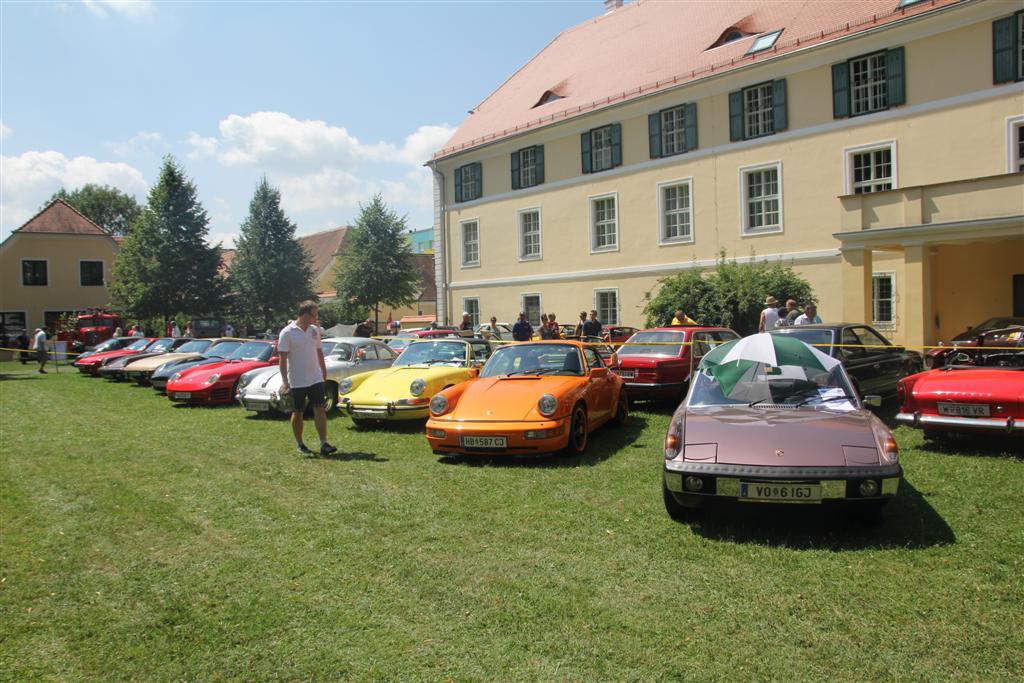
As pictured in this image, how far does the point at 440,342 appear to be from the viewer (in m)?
12.2

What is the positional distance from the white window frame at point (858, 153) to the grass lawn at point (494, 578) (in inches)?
592

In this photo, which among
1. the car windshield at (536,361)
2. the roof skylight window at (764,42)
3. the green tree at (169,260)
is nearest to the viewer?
the car windshield at (536,361)

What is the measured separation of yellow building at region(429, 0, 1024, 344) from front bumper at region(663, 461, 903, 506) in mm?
14492

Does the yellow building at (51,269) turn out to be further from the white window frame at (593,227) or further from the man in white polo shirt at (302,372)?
the man in white polo shirt at (302,372)

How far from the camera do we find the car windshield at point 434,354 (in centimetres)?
1173

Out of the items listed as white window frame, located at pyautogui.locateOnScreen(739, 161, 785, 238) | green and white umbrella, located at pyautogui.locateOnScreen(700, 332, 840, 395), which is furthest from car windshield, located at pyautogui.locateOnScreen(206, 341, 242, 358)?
white window frame, located at pyautogui.locateOnScreen(739, 161, 785, 238)

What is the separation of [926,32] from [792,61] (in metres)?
3.75

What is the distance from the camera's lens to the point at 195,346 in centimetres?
2017

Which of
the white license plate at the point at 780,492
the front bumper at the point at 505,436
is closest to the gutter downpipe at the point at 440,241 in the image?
the front bumper at the point at 505,436

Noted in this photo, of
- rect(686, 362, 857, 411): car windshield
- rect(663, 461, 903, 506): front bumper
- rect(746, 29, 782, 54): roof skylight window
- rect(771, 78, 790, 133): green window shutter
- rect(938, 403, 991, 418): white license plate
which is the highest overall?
rect(746, 29, 782, 54): roof skylight window

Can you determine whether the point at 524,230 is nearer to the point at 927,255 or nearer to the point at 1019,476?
the point at 927,255

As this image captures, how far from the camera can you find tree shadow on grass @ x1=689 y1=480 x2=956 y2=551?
5.26 m

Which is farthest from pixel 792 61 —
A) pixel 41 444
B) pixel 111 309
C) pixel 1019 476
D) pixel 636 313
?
pixel 111 309

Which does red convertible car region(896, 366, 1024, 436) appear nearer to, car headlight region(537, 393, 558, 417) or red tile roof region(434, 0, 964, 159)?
car headlight region(537, 393, 558, 417)
